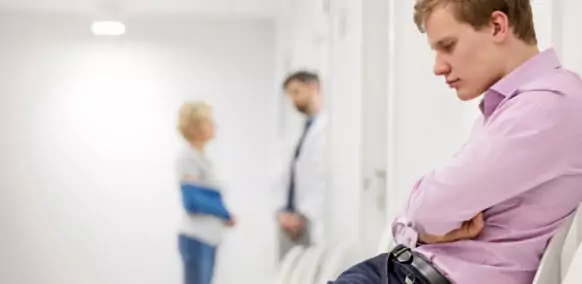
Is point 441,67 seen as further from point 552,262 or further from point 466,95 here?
point 552,262

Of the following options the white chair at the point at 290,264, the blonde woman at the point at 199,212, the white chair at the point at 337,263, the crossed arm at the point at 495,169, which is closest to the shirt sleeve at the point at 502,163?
the crossed arm at the point at 495,169

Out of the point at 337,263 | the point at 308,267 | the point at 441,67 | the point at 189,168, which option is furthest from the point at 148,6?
the point at 441,67

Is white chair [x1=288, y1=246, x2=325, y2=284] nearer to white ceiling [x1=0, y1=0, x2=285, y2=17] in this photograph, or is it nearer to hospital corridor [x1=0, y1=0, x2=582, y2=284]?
hospital corridor [x1=0, y1=0, x2=582, y2=284]

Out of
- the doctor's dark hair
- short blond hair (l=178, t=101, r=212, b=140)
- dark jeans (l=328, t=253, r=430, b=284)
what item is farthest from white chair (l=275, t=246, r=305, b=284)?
dark jeans (l=328, t=253, r=430, b=284)

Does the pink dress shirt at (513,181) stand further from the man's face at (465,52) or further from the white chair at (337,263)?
the white chair at (337,263)

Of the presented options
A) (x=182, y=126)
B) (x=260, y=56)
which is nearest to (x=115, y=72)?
(x=182, y=126)

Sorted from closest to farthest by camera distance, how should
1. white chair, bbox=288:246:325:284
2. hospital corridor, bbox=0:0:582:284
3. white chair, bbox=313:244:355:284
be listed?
white chair, bbox=313:244:355:284 < white chair, bbox=288:246:325:284 < hospital corridor, bbox=0:0:582:284

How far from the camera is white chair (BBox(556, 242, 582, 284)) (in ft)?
2.35

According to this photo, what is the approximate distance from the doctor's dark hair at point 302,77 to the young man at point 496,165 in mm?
1631

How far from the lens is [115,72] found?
10.0ft

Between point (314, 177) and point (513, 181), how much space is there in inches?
64.3

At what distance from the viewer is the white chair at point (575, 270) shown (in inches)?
28.2

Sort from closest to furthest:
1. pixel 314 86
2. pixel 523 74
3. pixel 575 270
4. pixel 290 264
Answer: pixel 575 270, pixel 523 74, pixel 290 264, pixel 314 86

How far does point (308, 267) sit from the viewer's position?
219 centimetres
